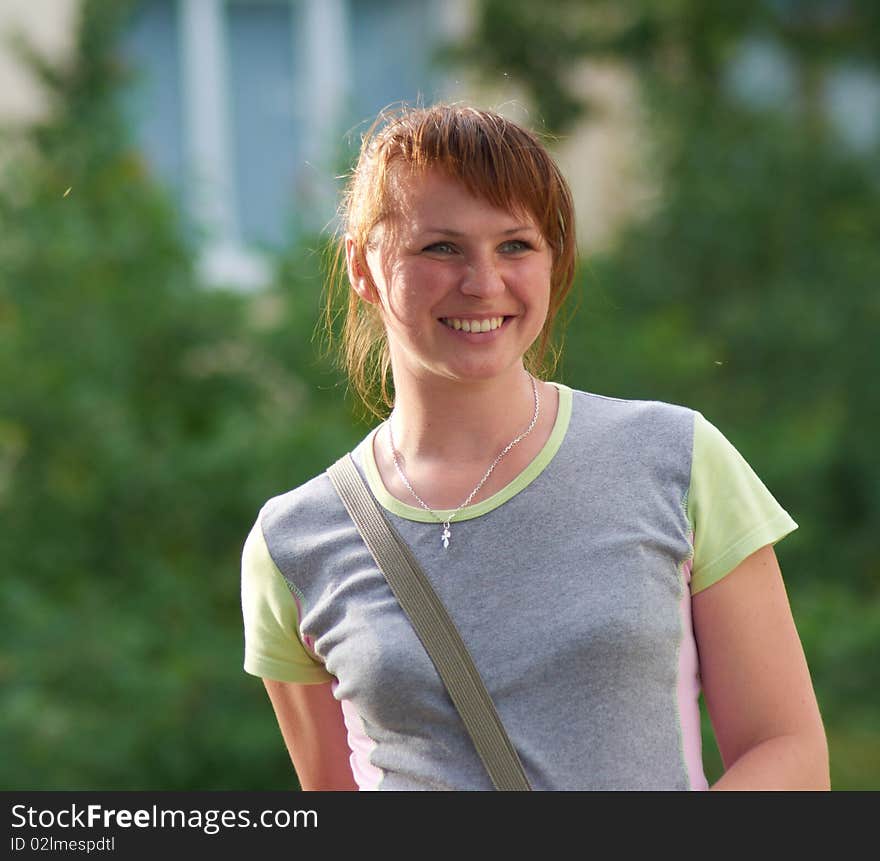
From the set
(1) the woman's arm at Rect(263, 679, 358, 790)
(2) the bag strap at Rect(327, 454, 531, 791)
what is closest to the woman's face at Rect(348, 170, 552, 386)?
(2) the bag strap at Rect(327, 454, 531, 791)

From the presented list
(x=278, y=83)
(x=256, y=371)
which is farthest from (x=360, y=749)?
(x=278, y=83)

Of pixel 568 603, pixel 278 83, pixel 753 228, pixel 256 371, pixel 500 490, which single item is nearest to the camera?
pixel 568 603

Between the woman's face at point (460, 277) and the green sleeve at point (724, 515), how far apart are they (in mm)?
270

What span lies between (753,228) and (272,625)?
6.09 metres

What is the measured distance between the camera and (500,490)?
1.85 metres

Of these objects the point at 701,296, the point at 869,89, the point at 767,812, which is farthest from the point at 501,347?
the point at 869,89

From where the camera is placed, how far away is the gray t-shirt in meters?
1.75

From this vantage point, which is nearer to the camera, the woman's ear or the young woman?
the young woman

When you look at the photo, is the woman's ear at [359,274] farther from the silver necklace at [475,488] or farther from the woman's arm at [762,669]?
the woman's arm at [762,669]

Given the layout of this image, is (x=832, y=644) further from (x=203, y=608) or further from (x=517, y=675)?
(x=517, y=675)

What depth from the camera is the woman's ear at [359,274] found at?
1.96 meters

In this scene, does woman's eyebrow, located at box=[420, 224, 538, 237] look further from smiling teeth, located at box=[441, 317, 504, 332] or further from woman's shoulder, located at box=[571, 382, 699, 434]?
woman's shoulder, located at box=[571, 382, 699, 434]

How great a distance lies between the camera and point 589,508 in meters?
1.81

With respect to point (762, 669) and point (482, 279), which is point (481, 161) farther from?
point (762, 669)
